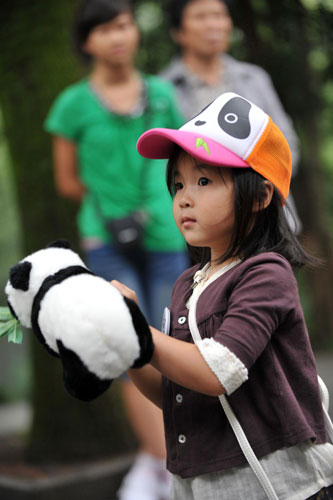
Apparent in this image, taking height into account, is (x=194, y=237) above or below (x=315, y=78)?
above

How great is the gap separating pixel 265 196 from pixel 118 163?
2.08 meters

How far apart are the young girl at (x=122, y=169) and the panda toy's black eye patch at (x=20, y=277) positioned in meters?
1.96

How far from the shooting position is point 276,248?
197 centimetres

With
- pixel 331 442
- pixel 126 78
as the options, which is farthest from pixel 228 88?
pixel 331 442

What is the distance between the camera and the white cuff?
1.73 meters

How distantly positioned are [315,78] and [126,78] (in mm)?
2930

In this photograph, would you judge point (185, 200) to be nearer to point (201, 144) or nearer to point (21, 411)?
point (201, 144)

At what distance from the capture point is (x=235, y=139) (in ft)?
6.36

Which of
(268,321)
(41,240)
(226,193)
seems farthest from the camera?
(41,240)

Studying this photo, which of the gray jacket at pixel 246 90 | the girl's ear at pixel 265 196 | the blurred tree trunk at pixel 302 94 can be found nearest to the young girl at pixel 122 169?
the gray jacket at pixel 246 90

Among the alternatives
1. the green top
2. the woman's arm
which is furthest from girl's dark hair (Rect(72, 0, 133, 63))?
the woman's arm

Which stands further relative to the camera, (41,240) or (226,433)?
(41,240)

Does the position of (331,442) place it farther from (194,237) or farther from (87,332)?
(87,332)

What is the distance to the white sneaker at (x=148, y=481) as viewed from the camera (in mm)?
3551
